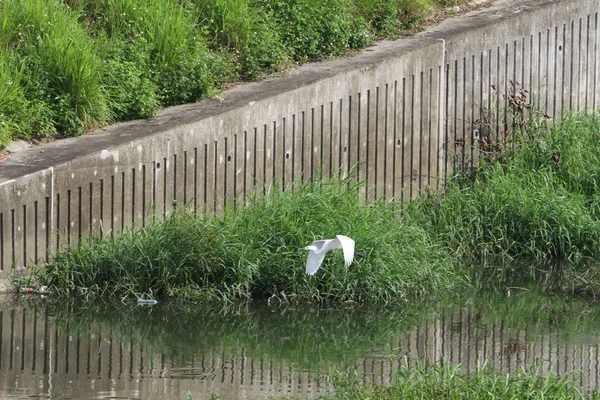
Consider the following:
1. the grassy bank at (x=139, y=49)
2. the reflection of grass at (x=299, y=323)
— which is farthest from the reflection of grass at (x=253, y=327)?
the grassy bank at (x=139, y=49)

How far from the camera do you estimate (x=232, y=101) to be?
10.2 metres

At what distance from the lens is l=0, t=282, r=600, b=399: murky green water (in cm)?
700

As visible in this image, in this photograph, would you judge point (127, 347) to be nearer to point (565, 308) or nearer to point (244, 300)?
point (244, 300)

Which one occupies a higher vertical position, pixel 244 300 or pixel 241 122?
pixel 241 122

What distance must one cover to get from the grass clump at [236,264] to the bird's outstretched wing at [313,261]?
17.4 inches

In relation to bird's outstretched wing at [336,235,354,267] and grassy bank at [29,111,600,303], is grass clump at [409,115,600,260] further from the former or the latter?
bird's outstretched wing at [336,235,354,267]

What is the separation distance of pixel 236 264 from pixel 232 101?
1.85 meters

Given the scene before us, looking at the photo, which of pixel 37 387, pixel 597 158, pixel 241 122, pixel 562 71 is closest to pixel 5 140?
pixel 241 122

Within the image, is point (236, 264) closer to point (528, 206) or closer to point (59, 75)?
point (59, 75)

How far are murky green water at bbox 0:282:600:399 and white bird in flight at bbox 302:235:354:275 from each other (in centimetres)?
41

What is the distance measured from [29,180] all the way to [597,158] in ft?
17.4

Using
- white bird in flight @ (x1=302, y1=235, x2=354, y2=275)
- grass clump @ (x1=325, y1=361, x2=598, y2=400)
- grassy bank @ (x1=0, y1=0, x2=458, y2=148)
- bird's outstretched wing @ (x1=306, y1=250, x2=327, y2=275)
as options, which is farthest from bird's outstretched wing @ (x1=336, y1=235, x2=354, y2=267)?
grassy bank @ (x1=0, y1=0, x2=458, y2=148)

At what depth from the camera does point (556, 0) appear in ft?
43.7

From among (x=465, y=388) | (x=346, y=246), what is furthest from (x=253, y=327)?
(x=465, y=388)
